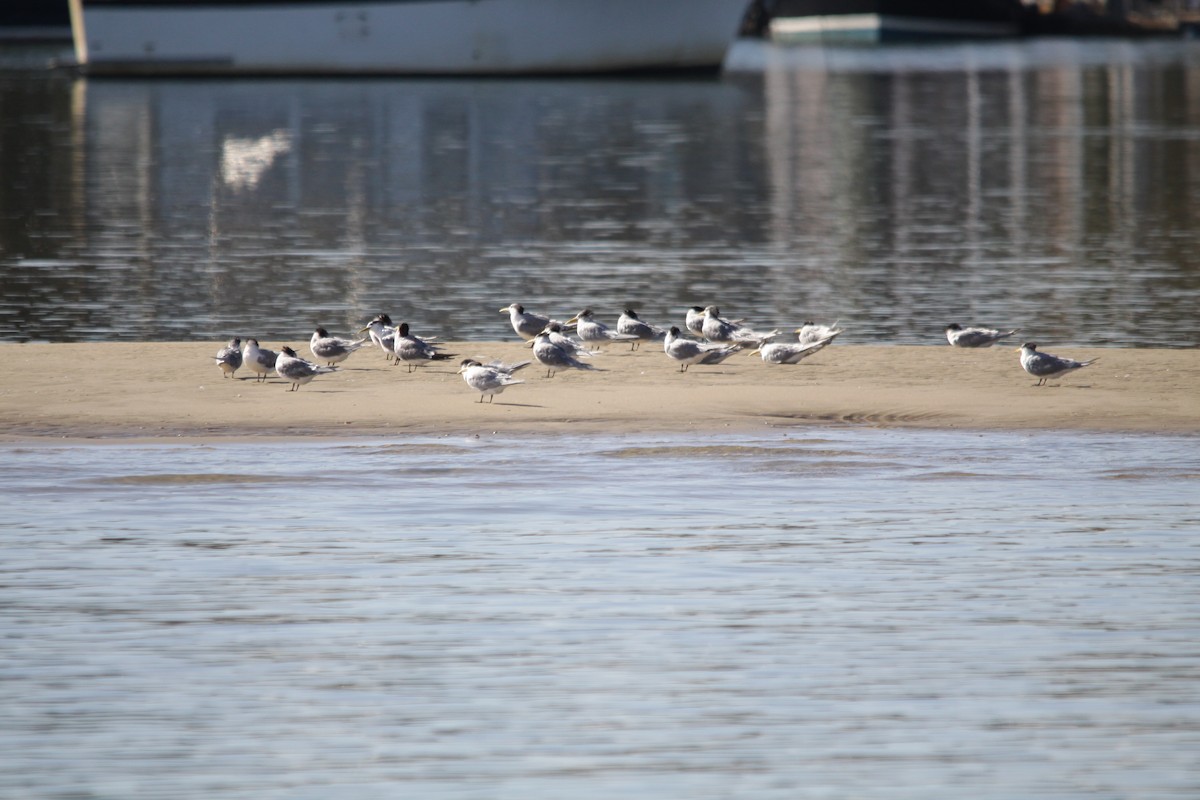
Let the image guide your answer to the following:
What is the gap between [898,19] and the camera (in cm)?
15200

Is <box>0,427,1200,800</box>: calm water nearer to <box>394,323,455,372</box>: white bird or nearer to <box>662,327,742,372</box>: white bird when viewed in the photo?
<box>394,323,455,372</box>: white bird

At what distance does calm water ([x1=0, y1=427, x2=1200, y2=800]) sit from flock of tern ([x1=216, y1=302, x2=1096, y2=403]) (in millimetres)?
1940

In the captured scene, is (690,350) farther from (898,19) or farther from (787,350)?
(898,19)

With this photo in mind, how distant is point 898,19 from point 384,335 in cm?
13818

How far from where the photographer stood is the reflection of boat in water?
91875mm

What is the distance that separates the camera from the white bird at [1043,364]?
17.7 meters

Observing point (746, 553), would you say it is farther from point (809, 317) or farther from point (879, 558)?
point (809, 317)

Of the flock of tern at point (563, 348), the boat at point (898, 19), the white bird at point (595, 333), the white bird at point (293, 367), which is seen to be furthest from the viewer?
the boat at point (898, 19)

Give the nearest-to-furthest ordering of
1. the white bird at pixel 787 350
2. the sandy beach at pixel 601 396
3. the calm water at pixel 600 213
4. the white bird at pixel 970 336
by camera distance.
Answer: the sandy beach at pixel 601 396 < the white bird at pixel 787 350 < the white bird at pixel 970 336 < the calm water at pixel 600 213

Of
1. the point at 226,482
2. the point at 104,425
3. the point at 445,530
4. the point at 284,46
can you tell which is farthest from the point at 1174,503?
the point at 284,46

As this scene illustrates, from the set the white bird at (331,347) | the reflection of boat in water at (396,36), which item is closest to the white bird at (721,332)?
the white bird at (331,347)

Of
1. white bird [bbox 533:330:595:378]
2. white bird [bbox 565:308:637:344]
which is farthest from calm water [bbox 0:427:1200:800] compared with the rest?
white bird [bbox 565:308:637:344]

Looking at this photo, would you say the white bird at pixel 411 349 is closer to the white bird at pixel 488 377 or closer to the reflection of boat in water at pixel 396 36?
the white bird at pixel 488 377

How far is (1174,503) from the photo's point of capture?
1355 centimetres
